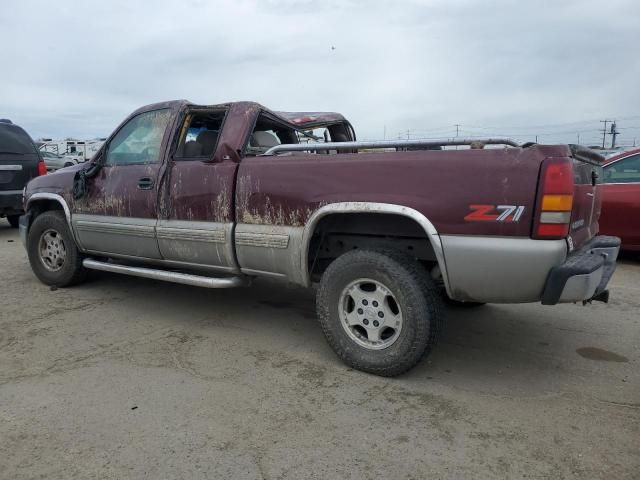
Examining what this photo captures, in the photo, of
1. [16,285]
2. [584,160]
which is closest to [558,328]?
[584,160]

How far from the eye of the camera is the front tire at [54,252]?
521cm

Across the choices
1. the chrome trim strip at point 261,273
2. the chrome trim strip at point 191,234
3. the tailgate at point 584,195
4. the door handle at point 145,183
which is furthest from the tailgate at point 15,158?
the tailgate at point 584,195

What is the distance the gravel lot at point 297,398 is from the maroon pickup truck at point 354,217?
41 cm

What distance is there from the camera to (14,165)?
872 cm

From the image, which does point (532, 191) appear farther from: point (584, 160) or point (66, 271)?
point (66, 271)

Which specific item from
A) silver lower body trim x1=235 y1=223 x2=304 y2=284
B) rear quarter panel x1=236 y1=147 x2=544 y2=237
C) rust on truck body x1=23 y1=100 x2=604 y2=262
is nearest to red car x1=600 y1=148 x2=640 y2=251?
rust on truck body x1=23 y1=100 x2=604 y2=262

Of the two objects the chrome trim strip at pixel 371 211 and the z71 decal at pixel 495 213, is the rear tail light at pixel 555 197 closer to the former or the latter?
the z71 decal at pixel 495 213

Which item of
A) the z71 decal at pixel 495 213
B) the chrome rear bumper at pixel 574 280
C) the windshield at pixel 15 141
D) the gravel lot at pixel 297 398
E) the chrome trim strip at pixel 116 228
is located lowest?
the gravel lot at pixel 297 398

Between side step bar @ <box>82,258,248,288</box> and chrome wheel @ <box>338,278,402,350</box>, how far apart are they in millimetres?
992

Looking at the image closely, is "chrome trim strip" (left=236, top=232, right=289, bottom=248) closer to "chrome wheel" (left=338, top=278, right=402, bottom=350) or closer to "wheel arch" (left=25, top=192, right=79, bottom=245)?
"chrome wheel" (left=338, top=278, right=402, bottom=350)

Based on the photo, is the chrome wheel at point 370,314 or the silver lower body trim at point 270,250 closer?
the chrome wheel at point 370,314

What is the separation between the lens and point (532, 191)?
273cm

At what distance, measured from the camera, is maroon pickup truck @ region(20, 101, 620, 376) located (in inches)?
110

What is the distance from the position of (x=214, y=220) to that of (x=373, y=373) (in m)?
1.67
